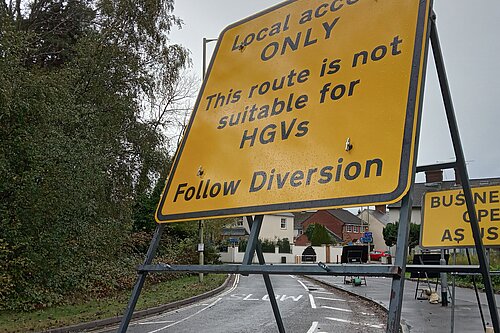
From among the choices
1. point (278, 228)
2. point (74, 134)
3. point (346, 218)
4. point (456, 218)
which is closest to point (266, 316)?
point (456, 218)

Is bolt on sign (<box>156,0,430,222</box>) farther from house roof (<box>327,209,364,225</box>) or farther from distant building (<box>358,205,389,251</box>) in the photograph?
house roof (<box>327,209,364,225</box>)

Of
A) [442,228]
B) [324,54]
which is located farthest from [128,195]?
[324,54]

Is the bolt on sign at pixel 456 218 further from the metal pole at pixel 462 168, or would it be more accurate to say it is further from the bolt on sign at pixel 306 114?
the bolt on sign at pixel 306 114

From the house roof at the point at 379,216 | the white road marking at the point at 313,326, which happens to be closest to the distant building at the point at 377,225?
the house roof at the point at 379,216

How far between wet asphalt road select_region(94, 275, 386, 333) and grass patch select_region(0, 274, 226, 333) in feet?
3.33

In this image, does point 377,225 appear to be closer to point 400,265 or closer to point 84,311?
point 84,311

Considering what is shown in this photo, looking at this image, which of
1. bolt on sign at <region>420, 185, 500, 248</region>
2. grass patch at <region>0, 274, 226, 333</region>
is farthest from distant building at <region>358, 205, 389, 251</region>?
bolt on sign at <region>420, 185, 500, 248</region>

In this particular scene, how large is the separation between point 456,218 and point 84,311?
957 centimetres

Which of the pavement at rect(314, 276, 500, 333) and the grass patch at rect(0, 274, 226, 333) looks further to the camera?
the grass patch at rect(0, 274, 226, 333)

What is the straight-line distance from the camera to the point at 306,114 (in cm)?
294

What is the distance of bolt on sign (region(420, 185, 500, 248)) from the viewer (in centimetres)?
761

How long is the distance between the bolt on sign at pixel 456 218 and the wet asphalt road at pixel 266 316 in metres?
3.26

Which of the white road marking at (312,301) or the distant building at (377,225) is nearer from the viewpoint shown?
the white road marking at (312,301)

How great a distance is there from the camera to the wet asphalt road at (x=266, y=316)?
35.3 ft
